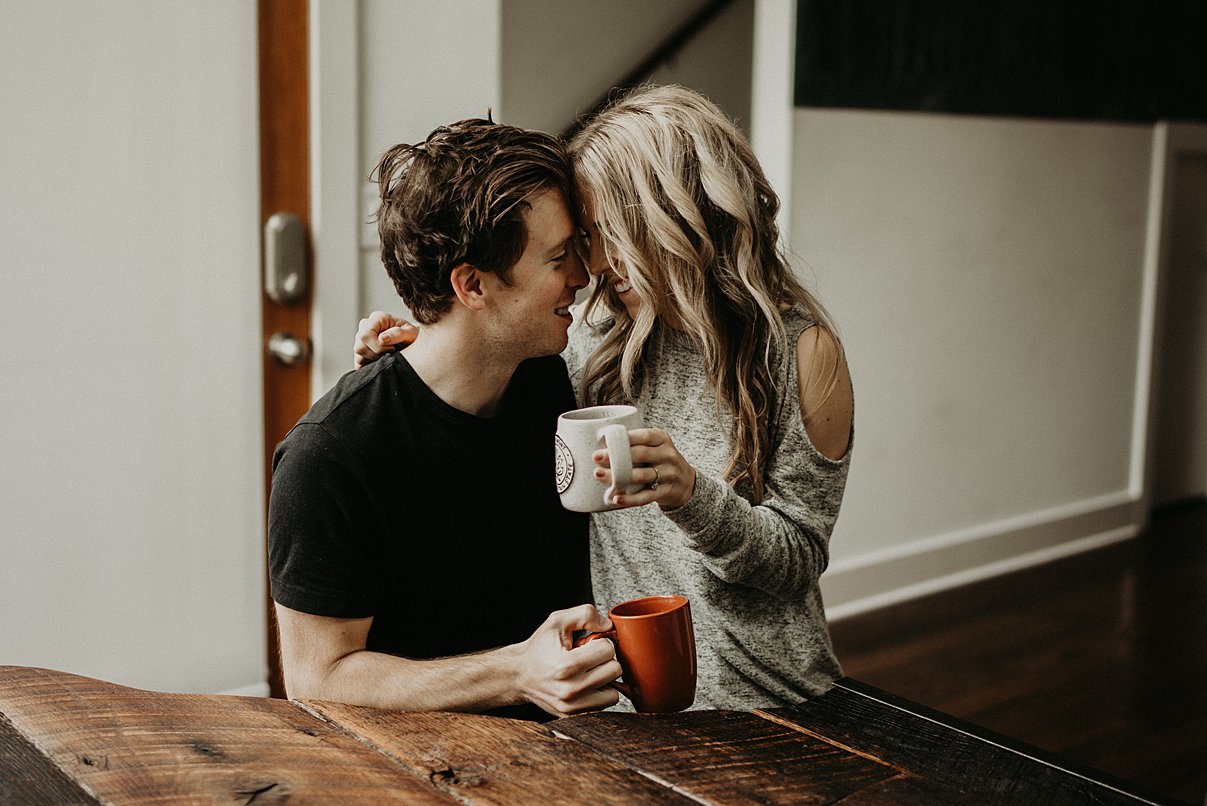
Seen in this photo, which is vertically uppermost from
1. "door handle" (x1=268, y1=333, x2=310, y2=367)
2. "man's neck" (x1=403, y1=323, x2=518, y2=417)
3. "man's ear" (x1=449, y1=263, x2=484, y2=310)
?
"man's ear" (x1=449, y1=263, x2=484, y2=310)

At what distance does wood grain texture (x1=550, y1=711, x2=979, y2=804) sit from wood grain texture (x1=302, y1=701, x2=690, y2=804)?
0.03 metres

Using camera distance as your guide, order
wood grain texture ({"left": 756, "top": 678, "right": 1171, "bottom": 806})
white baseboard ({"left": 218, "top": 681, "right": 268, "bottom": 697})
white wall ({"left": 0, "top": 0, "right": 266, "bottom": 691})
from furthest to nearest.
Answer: white baseboard ({"left": 218, "top": 681, "right": 268, "bottom": 697})
white wall ({"left": 0, "top": 0, "right": 266, "bottom": 691})
wood grain texture ({"left": 756, "top": 678, "right": 1171, "bottom": 806})

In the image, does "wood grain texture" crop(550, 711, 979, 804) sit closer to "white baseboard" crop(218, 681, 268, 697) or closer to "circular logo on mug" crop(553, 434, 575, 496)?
"circular logo on mug" crop(553, 434, 575, 496)

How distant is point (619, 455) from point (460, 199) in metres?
0.47

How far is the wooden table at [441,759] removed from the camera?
0.92 metres

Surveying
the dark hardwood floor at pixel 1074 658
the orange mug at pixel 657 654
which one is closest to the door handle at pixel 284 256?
the orange mug at pixel 657 654

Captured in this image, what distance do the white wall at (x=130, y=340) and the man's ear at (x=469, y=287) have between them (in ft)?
3.62

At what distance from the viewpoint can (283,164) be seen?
96.4 inches

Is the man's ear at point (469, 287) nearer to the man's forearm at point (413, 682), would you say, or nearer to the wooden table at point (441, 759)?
the man's forearm at point (413, 682)


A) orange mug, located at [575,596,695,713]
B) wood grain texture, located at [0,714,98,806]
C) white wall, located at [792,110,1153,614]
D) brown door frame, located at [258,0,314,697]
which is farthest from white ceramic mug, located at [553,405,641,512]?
white wall, located at [792,110,1153,614]

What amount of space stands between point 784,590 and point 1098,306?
3.57 m

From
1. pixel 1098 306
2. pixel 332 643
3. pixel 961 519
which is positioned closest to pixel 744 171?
pixel 332 643

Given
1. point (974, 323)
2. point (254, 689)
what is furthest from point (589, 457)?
point (974, 323)

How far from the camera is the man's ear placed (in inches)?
57.9
